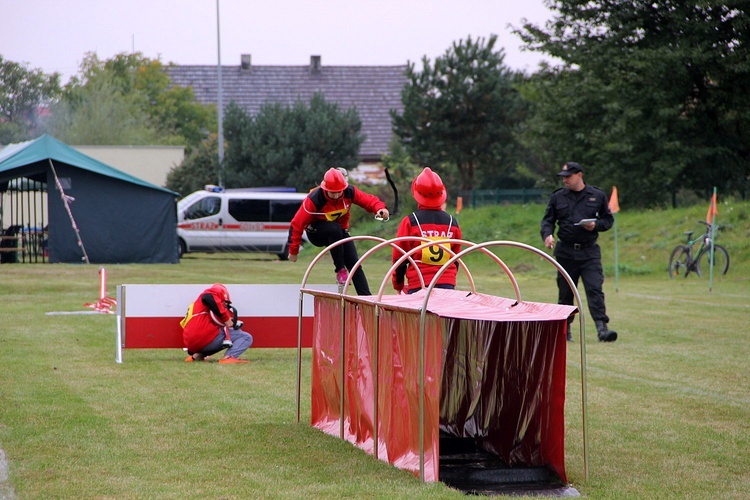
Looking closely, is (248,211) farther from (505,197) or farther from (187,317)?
(187,317)

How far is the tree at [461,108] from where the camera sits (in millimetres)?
47469

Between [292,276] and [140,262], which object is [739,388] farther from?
[140,262]

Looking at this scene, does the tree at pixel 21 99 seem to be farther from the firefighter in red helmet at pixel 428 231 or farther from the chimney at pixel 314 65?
the firefighter in red helmet at pixel 428 231

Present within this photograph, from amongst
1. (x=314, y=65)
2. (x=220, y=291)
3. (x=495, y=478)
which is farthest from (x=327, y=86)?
(x=495, y=478)

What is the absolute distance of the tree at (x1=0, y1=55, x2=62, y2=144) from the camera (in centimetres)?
6373

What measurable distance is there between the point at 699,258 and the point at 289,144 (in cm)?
2679

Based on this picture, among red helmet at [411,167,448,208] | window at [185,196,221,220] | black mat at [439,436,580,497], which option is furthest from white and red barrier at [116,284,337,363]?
window at [185,196,221,220]

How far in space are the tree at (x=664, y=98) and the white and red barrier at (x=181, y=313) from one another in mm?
24422

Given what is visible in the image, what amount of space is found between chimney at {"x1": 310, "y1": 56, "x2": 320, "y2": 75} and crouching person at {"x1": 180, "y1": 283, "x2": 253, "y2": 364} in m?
57.5

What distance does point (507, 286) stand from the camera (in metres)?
22.4

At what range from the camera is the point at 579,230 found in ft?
38.8

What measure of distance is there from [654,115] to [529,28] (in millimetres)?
6869

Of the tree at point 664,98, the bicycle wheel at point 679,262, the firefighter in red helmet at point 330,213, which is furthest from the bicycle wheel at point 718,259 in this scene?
the firefighter in red helmet at point 330,213

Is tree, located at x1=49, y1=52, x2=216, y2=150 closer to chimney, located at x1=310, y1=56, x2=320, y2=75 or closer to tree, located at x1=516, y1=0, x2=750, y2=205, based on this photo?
chimney, located at x1=310, y1=56, x2=320, y2=75
